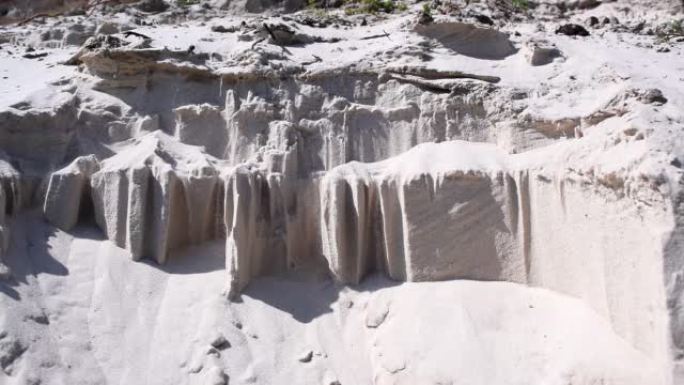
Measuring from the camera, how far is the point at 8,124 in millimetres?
9484

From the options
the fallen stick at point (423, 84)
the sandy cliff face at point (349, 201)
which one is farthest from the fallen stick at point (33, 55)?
the fallen stick at point (423, 84)

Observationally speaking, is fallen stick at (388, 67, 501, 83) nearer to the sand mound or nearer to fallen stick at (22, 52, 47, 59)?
the sand mound

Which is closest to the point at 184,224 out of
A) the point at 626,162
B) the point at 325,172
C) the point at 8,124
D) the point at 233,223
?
the point at 233,223

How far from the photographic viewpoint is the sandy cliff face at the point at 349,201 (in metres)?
6.95

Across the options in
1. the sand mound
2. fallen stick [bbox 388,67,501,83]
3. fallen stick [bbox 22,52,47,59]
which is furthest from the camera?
fallen stick [bbox 22,52,47,59]

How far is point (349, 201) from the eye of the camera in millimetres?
8875

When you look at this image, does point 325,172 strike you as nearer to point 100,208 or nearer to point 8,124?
point 100,208

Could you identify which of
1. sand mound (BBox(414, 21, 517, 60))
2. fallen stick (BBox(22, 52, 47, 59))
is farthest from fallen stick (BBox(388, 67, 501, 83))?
fallen stick (BBox(22, 52, 47, 59))

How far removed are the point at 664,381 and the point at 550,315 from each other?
1.75 m

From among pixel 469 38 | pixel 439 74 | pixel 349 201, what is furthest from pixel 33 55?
pixel 469 38

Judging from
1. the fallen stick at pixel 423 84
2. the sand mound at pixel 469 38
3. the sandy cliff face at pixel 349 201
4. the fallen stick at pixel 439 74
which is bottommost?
the sandy cliff face at pixel 349 201

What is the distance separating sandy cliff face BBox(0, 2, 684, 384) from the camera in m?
6.95

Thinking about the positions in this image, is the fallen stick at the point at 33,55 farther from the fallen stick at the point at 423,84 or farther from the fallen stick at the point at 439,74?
the fallen stick at the point at 439,74

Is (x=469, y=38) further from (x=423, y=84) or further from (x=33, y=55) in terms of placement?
Answer: (x=33, y=55)
